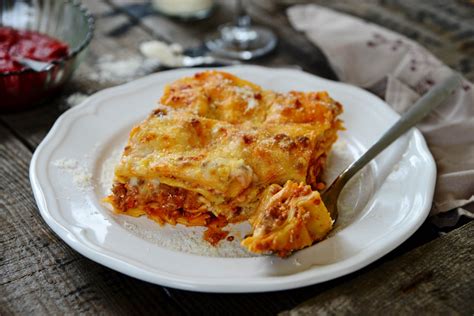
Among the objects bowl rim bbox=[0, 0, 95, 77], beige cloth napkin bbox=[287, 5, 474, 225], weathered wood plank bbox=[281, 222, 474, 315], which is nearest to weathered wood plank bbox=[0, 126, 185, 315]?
weathered wood plank bbox=[281, 222, 474, 315]

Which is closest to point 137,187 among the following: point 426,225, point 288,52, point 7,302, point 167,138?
Answer: point 167,138

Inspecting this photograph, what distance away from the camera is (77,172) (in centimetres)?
215

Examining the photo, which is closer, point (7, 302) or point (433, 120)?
point (7, 302)

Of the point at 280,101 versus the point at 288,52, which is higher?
the point at 280,101

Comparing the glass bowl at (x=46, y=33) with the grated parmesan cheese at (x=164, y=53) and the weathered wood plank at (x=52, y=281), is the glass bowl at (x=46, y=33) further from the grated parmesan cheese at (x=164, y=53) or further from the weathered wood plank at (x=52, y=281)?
the weathered wood plank at (x=52, y=281)

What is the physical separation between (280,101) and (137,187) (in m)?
0.59

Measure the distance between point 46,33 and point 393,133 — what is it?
1828mm

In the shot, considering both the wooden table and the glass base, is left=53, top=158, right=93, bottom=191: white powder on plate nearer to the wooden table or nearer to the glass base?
the wooden table

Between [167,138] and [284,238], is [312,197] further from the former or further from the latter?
[167,138]

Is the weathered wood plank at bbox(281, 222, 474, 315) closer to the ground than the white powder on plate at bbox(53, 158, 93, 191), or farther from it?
farther from it

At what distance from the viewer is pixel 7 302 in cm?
172

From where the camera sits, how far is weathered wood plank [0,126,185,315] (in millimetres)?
1709

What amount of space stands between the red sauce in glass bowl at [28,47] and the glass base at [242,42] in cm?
81

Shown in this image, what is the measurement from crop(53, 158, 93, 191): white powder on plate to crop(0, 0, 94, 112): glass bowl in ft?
1.72
